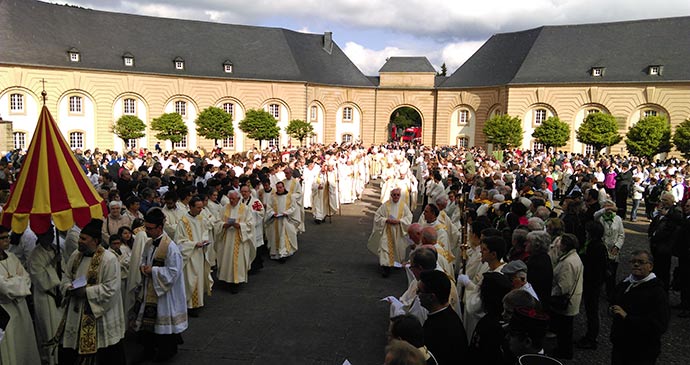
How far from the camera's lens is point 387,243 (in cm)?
1052

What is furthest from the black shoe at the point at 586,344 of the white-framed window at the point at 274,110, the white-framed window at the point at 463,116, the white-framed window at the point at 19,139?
the white-framed window at the point at 463,116

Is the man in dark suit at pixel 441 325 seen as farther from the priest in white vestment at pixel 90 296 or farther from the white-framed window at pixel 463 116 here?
the white-framed window at pixel 463 116

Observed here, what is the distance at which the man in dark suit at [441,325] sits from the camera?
3850mm

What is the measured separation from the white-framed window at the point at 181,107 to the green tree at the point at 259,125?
548 centimetres

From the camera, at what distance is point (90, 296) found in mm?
5473

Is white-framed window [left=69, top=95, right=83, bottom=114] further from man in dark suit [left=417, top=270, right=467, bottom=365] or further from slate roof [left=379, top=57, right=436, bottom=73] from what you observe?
man in dark suit [left=417, top=270, right=467, bottom=365]

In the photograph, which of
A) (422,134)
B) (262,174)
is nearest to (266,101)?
(422,134)

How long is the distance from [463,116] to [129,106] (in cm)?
3007

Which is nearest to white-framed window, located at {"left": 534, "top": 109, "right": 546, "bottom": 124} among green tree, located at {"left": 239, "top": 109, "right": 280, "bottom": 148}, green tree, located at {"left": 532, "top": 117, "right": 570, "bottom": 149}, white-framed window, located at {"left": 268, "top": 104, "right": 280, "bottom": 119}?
green tree, located at {"left": 532, "top": 117, "right": 570, "bottom": 149}

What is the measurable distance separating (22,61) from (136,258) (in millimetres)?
36363

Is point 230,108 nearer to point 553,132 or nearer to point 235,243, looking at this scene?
point 553,132

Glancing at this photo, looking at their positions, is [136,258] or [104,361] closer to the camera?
[104,361]

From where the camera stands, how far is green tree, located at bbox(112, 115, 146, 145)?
3706 centimetres

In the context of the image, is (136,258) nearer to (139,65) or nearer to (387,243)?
(387,243)
